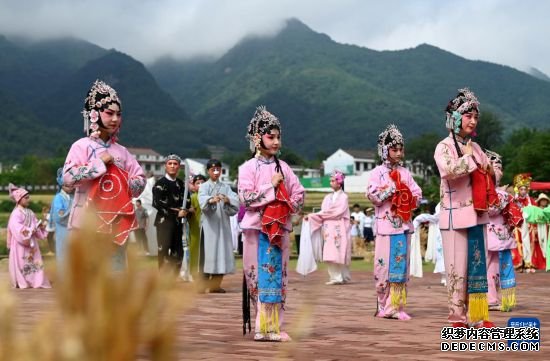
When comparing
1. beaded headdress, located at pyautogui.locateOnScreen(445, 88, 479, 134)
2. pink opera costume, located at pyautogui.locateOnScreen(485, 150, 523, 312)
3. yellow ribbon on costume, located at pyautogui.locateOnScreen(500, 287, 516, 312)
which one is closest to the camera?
beaded headdress, located at pyautogui.locateOnScreen(445, 88, 479, 134)

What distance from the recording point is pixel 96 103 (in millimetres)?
6754

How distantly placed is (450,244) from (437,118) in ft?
505

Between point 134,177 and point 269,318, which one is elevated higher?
point 134,177

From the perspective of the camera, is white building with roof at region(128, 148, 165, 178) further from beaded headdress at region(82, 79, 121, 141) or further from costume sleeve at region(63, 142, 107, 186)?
costume sleeve at region(63, 142, 107, 186)

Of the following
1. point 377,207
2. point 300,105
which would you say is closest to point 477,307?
point 377,207

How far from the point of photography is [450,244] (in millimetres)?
7762

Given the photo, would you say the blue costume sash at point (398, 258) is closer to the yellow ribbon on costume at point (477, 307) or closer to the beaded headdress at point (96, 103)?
the yellow ribbon on costume at point (477, 307)

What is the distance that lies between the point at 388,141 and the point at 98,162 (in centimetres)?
393

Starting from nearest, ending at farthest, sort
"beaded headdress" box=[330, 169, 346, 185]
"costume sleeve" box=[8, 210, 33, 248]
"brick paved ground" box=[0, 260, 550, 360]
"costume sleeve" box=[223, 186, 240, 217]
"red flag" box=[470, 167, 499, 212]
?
"brick paved ground" box=[0, 260, 550, 360] < "red flag" box=[470, 167, 499, 212] < "costume sleeve" box=[223, 186, 240, 217] < "costume sleeve" box=[8, 210, 33, 248] < "beaded headdress" box=[330, 169, 346, 185]

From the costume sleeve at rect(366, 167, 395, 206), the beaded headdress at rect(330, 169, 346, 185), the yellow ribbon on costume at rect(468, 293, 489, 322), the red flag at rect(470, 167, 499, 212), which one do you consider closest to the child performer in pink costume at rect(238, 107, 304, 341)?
the red flag at rect(470, 167, 499, 212)

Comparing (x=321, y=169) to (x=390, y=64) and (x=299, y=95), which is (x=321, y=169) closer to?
(x=299, y=95)

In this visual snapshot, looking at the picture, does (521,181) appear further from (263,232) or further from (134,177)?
(134,177)

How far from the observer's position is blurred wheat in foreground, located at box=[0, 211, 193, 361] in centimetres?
134

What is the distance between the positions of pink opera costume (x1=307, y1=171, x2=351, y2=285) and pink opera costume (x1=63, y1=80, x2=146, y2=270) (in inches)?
320
